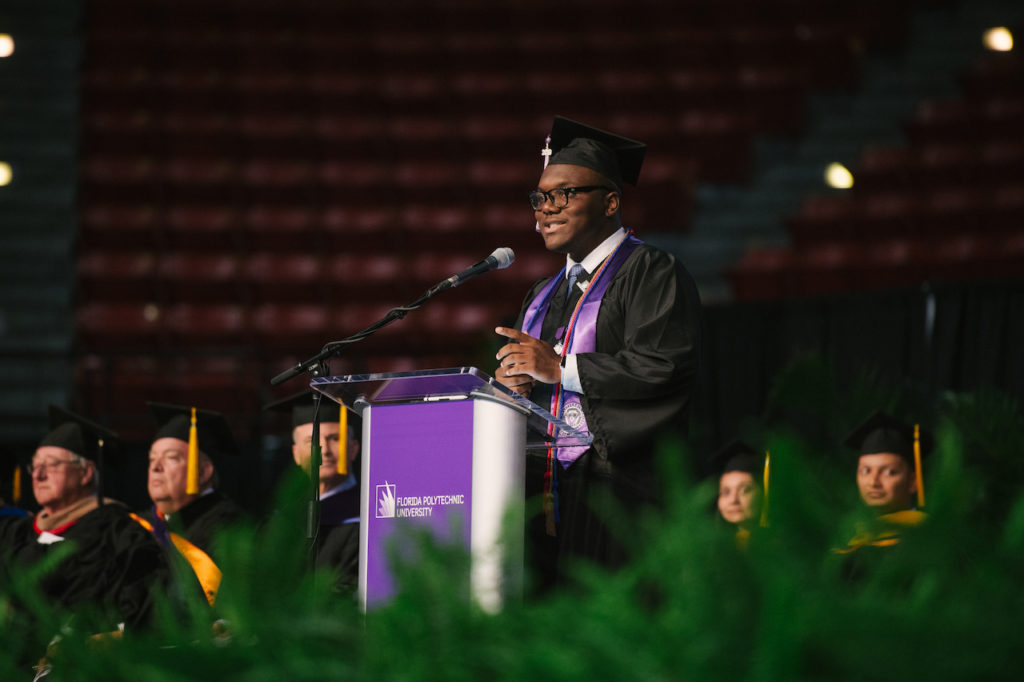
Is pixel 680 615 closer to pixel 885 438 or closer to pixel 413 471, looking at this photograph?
pixel 413 471

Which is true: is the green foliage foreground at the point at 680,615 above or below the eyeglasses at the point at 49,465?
below

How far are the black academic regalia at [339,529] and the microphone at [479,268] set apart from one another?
6.36 ft

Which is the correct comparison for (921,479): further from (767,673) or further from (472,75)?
(472,75)

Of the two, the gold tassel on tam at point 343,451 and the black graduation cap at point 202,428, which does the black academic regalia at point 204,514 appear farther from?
the gold tassel on tam at point 343,451

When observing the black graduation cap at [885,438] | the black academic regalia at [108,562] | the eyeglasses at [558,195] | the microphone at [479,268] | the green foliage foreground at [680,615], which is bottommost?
the black academic regalia at [108,562]

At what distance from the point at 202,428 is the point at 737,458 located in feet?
7.89

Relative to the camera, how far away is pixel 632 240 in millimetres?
2828

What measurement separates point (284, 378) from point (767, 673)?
1.92 metres

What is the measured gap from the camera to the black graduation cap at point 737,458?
207 inches

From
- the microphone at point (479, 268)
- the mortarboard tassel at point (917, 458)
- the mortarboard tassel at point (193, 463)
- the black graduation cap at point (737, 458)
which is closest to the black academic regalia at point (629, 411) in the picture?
the microphone at point (479, 268)

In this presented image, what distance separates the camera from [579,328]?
2725 millimetres

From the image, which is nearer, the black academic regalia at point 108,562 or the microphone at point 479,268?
the microphone at point 479,268

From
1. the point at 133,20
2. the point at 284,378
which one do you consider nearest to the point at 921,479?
the point at 284,378

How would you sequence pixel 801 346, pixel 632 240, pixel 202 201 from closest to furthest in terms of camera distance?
pixel 632 240
pixel 801 346
pixel 202 201
